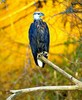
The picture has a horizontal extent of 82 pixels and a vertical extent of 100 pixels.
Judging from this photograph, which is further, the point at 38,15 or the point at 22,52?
the point at 22,52

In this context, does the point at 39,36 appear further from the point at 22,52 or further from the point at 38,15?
the point at 22,52

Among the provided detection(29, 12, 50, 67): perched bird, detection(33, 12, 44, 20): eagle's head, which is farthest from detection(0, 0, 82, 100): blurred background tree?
detection(33, 12, 44, 20): eagle's head

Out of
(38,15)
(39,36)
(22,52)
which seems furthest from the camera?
(22,52)

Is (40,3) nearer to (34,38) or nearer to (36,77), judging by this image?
(36,77)

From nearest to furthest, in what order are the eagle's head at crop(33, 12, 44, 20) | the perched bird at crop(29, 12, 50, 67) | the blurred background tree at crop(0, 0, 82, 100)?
1. the eagle's head at crop(33, 12, 44, 20)
2. the perched bird at crop(29, 12, 50, 67)
3. the blurred background tree at crop(0, 0, 82, 100)

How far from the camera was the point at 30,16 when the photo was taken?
4.03 m

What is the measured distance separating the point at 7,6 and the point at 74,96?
116cm

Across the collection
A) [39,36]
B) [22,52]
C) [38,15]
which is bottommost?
[22,52]

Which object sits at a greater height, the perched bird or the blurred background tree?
the perched bird

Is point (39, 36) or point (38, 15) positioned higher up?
point (38, 15)

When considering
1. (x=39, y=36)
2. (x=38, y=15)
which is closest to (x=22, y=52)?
(x=39, y=36)

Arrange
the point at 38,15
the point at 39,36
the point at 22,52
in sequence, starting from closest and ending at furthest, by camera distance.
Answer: the point at 38,15 < the point at 39,36 < the point at 22,52

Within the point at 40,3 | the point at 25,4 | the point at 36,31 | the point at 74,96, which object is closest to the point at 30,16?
the point at 25,4

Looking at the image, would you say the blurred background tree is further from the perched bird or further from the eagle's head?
the eagle's head
